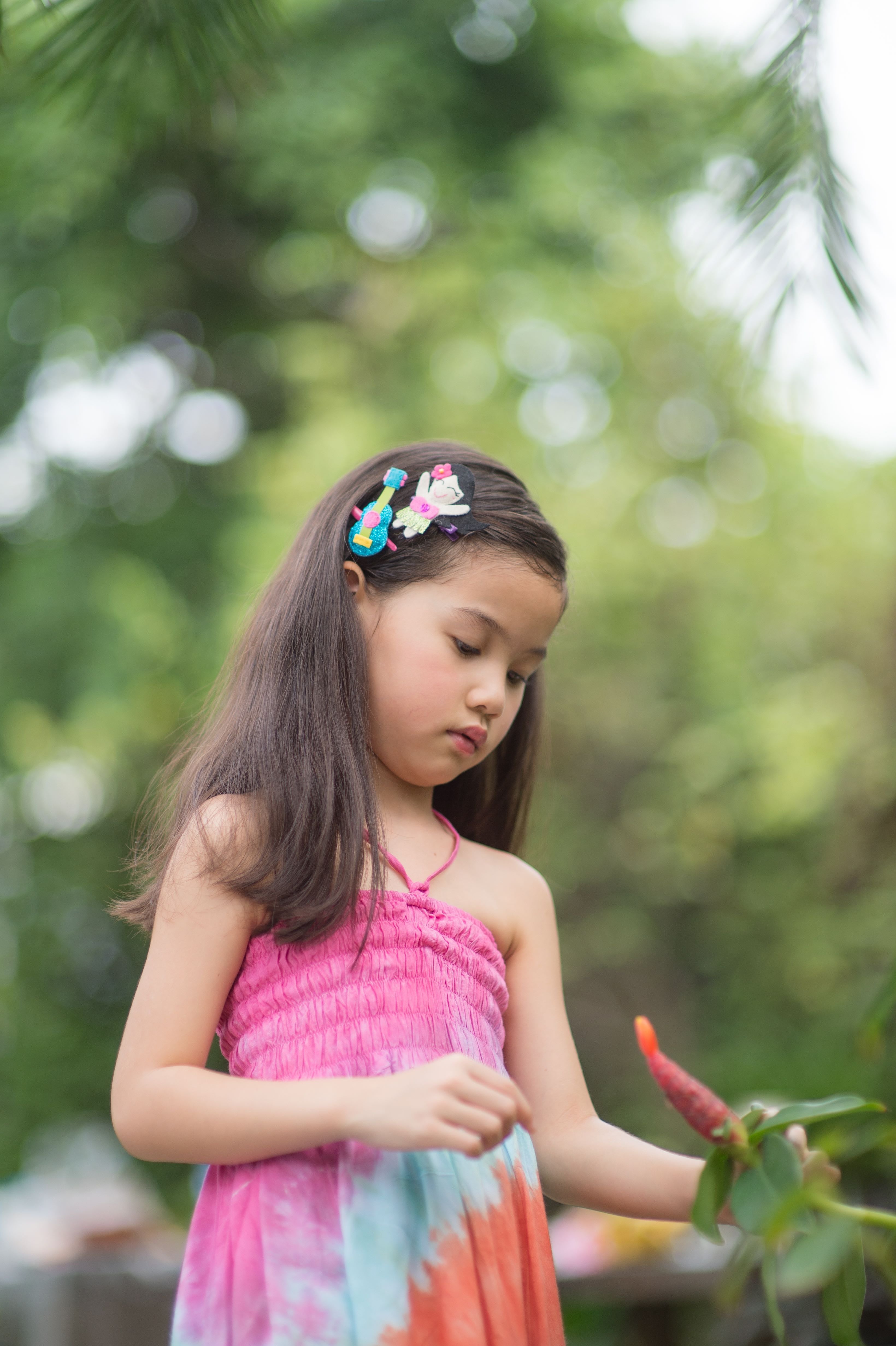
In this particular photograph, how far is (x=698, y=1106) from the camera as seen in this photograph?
41.5 inches

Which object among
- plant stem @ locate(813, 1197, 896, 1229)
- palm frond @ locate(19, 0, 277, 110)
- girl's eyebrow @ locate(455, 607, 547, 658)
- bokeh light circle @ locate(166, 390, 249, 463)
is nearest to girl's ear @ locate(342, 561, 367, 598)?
girl's eyebrow @ locate(455, 607, 547, 658)

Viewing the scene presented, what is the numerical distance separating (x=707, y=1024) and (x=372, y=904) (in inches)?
245

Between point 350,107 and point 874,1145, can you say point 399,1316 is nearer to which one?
point 874,1145

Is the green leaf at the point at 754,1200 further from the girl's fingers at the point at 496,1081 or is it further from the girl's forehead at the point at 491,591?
the girl's forehead at the point at 491,591

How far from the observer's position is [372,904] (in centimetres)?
122

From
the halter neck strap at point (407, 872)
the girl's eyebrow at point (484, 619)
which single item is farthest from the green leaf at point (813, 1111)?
the girl's eyebrow at point (484, 619)

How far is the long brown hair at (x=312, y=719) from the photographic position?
48.1 inches

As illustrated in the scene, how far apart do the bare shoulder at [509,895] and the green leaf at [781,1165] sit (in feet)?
1.32

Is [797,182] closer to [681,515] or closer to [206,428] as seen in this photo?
[681,515]

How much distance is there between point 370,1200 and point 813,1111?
42cm

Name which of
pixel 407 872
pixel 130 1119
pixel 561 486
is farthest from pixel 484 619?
pixel 561 486

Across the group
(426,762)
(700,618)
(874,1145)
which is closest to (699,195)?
(700,618)

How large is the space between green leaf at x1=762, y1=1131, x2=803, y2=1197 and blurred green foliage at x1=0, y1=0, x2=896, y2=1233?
14.4 feet

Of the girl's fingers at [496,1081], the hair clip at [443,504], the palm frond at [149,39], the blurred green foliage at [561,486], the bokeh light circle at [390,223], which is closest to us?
the girl's fingers at [496,1081]
